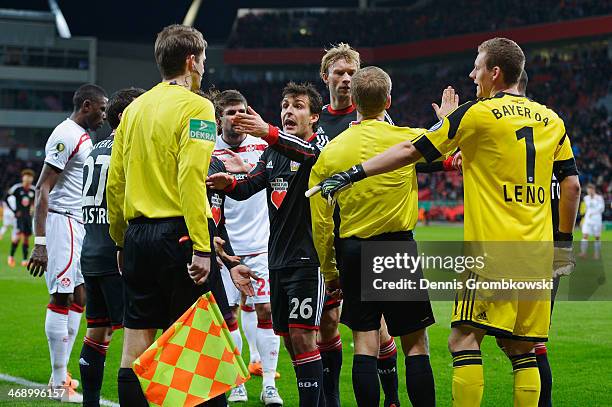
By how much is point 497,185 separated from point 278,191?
1631 millimetres

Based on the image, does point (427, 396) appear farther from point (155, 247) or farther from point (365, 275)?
point (155, 247)

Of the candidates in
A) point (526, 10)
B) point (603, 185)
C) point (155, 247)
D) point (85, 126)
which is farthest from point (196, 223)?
point (526, 10)

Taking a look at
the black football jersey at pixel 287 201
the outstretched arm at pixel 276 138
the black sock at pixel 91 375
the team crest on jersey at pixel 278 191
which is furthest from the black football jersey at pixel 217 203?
the black sock at pixel 91 375

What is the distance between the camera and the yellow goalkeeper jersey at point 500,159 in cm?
453

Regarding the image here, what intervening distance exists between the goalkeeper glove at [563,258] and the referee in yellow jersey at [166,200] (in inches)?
81.2

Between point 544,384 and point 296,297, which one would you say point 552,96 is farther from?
point 296,297

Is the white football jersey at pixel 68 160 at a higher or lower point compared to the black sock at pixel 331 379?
higher

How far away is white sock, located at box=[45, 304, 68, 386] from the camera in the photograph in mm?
6648

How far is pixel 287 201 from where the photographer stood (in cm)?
559

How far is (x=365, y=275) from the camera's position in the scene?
199 inches

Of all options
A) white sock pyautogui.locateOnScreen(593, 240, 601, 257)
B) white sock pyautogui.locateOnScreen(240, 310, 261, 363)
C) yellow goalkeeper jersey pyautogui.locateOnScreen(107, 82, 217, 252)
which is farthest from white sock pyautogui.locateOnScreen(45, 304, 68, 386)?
→ white sock pyautogui.locateOnScreen(593, 240, 601, 257)

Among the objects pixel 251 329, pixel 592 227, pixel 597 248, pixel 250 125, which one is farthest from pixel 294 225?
pixel 592 227

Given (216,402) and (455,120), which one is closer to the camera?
(455,120)

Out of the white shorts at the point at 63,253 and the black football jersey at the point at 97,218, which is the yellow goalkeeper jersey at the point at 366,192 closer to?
the black football jersey at the point at 97,218
